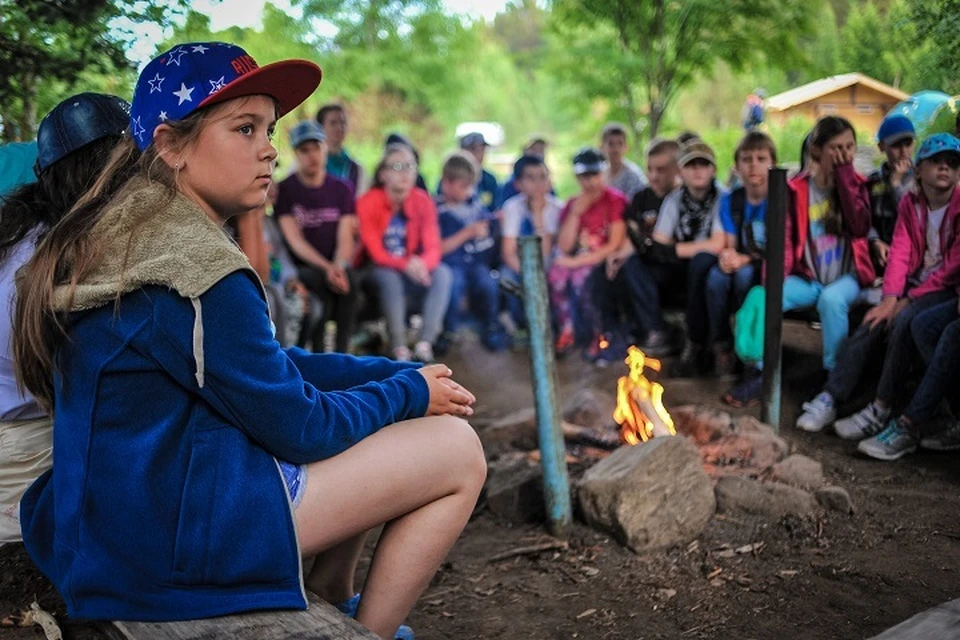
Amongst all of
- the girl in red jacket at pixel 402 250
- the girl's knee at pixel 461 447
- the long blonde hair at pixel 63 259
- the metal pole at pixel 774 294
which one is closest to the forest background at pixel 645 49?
the metal pole at pixel 774 294

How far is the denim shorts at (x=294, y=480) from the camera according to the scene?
208 centimetres

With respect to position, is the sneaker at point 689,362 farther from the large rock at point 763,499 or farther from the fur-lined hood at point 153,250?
the fur-lined hood at point 153,250

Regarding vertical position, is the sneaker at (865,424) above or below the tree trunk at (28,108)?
below

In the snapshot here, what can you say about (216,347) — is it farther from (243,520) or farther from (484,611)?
(484,611)

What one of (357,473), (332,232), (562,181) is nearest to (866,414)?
(357,473)

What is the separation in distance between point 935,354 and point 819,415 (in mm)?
807

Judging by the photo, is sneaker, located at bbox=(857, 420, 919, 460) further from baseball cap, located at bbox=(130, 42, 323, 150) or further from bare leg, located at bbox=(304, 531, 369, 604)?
baseball cap, located at bbox=(130, 42, 323, 150)

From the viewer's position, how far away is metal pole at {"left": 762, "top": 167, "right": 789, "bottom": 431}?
15.2ft

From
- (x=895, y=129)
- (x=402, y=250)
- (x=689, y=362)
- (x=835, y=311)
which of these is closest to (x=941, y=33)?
(x=895, y=129)

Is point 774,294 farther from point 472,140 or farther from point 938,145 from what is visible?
point 472,140

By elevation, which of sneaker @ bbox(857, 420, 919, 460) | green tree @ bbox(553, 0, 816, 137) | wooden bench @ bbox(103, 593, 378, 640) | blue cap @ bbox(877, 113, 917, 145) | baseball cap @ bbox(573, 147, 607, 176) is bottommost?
sneaker @ bbox(857, 420, 919, 460)

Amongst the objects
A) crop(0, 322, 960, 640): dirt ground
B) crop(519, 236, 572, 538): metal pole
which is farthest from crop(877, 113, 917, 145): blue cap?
crop(519, 236, 572, 538): metal pole

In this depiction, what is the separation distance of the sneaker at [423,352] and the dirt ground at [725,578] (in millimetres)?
3006

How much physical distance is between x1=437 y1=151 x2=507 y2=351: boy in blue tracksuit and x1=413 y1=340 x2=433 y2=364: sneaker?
1.12 feet
